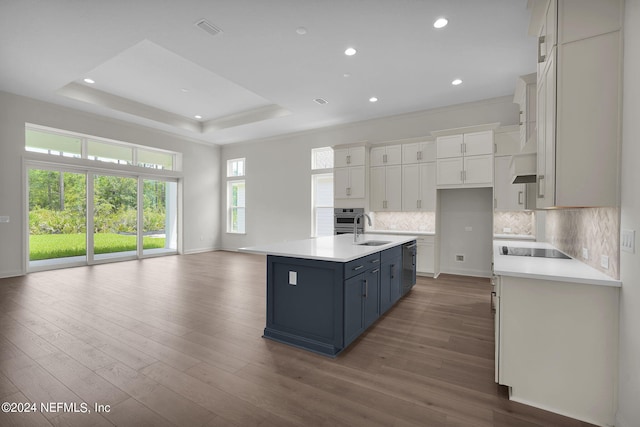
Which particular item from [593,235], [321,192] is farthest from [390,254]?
[321,192]

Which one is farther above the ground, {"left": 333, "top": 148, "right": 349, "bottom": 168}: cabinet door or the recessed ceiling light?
the recessed ceiling light

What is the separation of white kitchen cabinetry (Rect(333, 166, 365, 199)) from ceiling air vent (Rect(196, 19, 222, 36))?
3800 millimetres

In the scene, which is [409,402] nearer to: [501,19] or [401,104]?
[501,19]

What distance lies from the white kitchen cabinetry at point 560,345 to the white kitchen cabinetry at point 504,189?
3.66 m

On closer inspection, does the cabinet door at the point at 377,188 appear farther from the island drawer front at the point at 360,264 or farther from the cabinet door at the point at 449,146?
the island drawer front at the point at 360,264

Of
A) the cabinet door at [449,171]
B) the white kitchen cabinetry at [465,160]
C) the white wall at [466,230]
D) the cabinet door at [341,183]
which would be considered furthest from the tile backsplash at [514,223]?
the cabinet door at [341,183]

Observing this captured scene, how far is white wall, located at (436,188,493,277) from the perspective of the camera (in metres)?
5.77

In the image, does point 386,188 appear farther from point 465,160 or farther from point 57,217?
point 57,217

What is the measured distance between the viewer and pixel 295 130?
26.0ft

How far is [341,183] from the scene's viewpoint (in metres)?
6.71

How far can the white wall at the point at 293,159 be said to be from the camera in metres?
6.11

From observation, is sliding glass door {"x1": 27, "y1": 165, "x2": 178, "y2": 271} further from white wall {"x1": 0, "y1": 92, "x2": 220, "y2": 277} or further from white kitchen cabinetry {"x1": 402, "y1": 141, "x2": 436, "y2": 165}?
white kitchen cabinetry {"x1": 402, "y1": 141, "x2": 436, "y2": 165}

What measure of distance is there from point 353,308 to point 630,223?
2.02m

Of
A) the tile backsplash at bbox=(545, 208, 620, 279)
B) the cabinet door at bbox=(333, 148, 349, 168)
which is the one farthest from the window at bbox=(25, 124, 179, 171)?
the tile backsplash at bbox=(545, 208, 620, 279)
